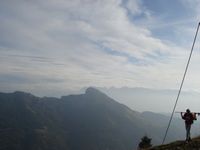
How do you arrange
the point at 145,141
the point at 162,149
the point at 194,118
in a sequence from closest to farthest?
the point at 194,118
the point at 162,149
the point at 145,141

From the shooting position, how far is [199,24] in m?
38.9

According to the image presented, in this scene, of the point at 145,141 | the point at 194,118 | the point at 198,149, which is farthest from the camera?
the point at 145,141

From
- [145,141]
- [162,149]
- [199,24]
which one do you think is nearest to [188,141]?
[162,149]

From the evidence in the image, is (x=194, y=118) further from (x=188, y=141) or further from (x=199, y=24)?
(x=199, y=24)

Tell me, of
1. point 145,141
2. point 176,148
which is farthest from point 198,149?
point 145,141

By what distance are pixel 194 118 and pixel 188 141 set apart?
379cm

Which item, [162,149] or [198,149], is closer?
[198,149]

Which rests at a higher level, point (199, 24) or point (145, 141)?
point (199, 24)

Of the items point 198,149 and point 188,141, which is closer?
point 198,149

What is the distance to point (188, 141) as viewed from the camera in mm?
40781

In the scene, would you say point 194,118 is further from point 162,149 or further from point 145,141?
point 145,141

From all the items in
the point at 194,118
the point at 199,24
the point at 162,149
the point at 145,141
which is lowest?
the point at 145,141

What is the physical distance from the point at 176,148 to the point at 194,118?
442cm

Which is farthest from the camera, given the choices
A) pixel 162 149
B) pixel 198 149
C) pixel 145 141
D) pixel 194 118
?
pixel 145 141
